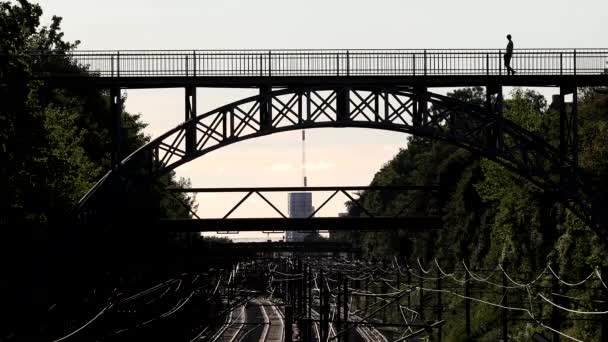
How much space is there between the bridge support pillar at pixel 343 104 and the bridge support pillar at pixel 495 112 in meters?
5.55

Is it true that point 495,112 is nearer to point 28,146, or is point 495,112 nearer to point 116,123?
point 116,123

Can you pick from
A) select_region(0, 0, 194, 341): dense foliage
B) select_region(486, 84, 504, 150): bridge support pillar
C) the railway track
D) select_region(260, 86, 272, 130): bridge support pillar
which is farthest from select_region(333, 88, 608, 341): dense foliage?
select_region(0, 0, 194, 341): dense foliage

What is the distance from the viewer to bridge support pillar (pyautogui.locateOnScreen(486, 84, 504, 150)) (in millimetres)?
59000

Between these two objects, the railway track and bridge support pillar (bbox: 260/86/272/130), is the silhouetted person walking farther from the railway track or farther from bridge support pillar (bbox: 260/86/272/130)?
the railway track

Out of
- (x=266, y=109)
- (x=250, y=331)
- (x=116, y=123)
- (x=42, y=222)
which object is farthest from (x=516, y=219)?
(x=42, y=222)

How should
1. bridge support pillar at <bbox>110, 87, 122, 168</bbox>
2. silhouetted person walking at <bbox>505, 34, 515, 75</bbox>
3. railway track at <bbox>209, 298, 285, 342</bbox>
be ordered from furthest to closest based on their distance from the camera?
railway track at <bbox>209, 298, 285, 342</bbox> < bridge support pillar at <bbox>110, 87, 122, 168</bbox> < silhouetted person walking at <bbox>505, 34, 515, 75</bbox>

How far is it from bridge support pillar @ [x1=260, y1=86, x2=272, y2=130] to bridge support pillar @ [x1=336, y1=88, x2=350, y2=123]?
2.64 m

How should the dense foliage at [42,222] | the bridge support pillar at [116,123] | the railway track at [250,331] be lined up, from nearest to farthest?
the dense foliage at [42,222], the bridge support pillar at [116,123], the railway track at [250,331]

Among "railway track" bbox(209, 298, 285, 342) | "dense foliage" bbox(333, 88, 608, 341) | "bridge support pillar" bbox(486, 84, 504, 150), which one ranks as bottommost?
"railway track" bbox(209, 298, 285, 342)

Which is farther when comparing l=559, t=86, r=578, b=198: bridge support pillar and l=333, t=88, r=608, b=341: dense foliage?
l=333, t=88, r=608, b=341: dense foliage

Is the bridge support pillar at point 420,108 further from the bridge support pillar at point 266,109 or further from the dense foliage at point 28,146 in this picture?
the dense foliage at point 28,146

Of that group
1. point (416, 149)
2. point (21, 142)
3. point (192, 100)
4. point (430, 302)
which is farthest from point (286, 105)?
point (416, 149)

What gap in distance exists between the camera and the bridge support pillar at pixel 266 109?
191ft

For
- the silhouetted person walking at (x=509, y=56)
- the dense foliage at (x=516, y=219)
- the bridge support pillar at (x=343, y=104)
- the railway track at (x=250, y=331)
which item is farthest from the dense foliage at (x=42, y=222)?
the silhouetted person walking at (x=509, y=56)
